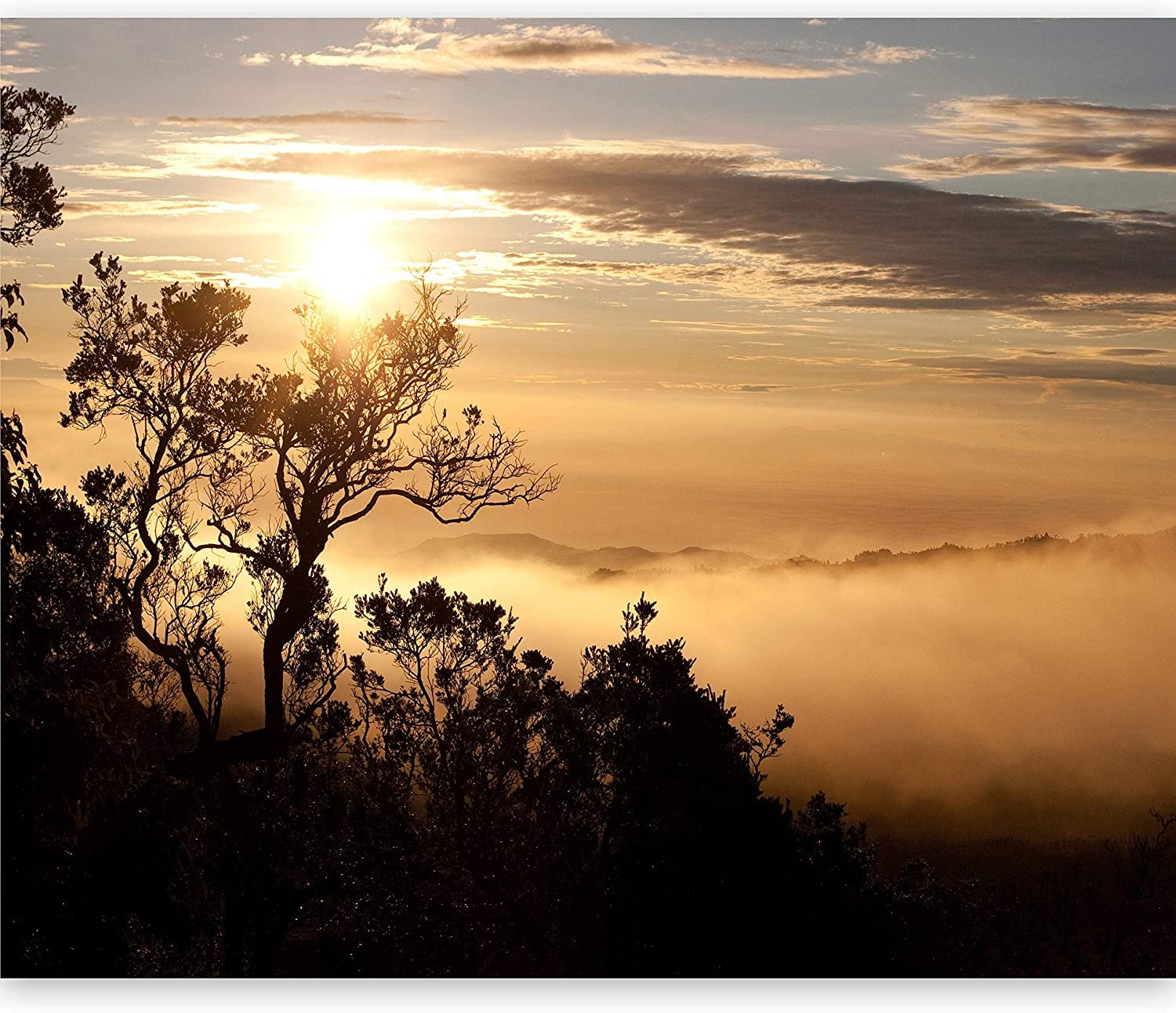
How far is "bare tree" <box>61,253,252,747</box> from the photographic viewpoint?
11641mm

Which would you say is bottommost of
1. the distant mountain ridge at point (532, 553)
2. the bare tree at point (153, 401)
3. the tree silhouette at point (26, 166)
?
the distant mountain ridge at point (532, 553)

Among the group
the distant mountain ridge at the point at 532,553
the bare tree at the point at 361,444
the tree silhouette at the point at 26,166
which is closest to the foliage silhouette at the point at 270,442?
the bare tree at the point at 361,444

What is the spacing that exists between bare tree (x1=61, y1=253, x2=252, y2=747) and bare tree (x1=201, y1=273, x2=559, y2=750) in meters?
0.67

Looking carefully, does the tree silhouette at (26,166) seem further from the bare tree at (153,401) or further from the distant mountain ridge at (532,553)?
the distant mountain ridge at (532,553)

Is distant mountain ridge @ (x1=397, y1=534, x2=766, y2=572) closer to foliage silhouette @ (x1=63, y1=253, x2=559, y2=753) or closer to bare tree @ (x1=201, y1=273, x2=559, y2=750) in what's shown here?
bare tree @ (x1=201, y1=273, x2=559, y2=750)

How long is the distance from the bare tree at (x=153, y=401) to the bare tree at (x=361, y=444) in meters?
0.67

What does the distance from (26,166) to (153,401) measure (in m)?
2.79

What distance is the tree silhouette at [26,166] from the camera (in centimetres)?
976

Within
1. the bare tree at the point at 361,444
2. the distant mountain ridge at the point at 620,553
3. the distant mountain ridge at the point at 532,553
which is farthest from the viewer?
the distant mountain ridge at the point at 620,553

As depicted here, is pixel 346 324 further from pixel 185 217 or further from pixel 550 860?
pixel 550 860

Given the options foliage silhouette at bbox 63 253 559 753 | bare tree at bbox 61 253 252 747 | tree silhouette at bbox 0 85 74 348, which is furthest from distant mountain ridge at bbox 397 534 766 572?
tree silhouette at bbox 0 85 74 348

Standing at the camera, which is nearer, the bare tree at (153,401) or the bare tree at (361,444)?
the bare tree at (361,444)

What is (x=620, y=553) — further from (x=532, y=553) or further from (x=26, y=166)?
(x=26, y=166)

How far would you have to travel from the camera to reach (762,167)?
11.6m
